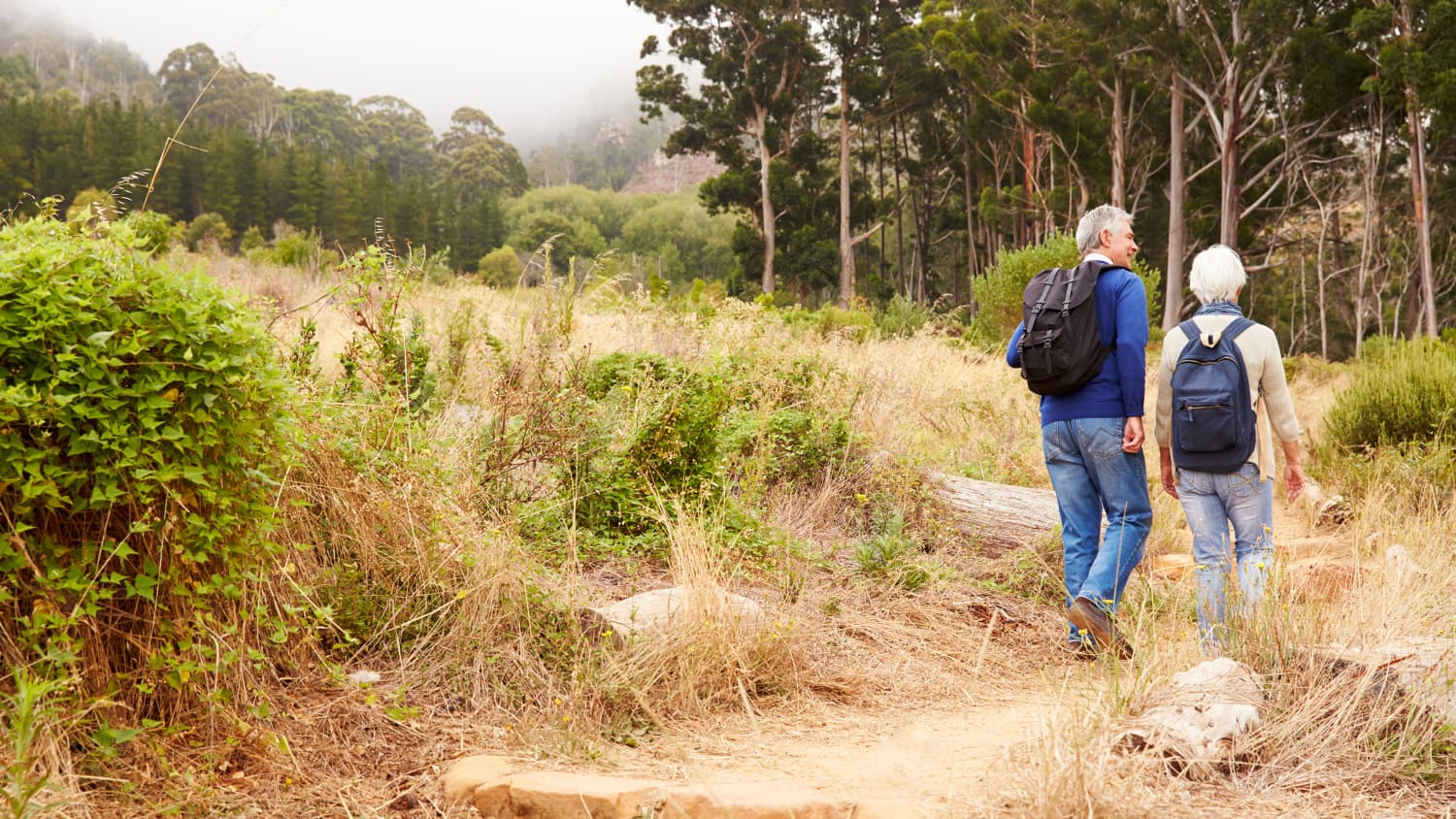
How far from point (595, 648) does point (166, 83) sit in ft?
327

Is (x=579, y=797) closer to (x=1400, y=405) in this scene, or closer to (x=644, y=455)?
(x=644, y=455)

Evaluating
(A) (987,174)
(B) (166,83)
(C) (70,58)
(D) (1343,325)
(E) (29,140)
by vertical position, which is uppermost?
(C) (70,58)

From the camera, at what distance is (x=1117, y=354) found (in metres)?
4.05

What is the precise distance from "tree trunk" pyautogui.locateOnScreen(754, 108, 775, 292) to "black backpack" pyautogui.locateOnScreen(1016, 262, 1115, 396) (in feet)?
92.9

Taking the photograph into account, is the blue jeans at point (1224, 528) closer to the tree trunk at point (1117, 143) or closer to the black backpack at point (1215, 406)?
the black backpack at point (1215, 406)

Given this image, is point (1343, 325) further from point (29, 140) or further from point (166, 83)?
point (166, 83)

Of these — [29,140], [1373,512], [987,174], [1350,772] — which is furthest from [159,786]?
[29,140]

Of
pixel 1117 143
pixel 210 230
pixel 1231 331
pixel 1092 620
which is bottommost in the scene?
pixel 1092 620

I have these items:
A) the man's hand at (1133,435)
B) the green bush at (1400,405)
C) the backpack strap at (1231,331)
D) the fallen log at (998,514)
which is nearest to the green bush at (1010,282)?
the green bush at (1400,405)

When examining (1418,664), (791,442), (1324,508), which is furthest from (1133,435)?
(1324,508)

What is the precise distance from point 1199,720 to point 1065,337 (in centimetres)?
168

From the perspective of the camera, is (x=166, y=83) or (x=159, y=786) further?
(x=166, y=83)

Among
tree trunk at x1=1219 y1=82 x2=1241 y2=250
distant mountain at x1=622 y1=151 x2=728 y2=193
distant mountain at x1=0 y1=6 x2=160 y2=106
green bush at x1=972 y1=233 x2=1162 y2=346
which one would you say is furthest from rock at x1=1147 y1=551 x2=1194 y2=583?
distant mountain at x1=622 y1=151 x2=728 y2=193

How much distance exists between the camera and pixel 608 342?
26.9 ft
